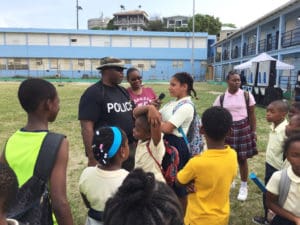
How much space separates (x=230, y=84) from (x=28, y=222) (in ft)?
10.7

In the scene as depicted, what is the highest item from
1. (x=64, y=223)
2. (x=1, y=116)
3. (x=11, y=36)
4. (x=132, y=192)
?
(x=11, y=36)

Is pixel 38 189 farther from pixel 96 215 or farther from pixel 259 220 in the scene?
pixel 259 220

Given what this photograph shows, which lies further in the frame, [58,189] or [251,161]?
[251,161]

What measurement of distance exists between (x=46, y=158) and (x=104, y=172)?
A: 409mm

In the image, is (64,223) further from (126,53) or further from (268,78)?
(126,53)

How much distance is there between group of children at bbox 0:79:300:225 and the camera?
1239 millimetres

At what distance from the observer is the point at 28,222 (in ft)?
5.92

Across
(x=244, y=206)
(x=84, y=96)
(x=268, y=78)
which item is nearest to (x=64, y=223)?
(x=84, y=96)

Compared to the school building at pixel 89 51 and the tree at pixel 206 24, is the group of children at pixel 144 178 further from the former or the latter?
the tree at pixel 206 24

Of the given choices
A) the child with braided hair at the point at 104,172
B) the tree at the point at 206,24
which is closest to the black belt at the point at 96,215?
the child with braided hair at the point at 104,172

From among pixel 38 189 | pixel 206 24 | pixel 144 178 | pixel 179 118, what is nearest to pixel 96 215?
pixel 38 189

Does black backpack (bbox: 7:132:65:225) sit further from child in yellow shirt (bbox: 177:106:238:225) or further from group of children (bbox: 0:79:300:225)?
child in yellow shirt (bbox: 177:106:238:225)

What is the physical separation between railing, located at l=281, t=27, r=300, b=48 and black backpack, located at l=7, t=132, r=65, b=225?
22.2m

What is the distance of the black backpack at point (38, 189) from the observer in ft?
5.88
